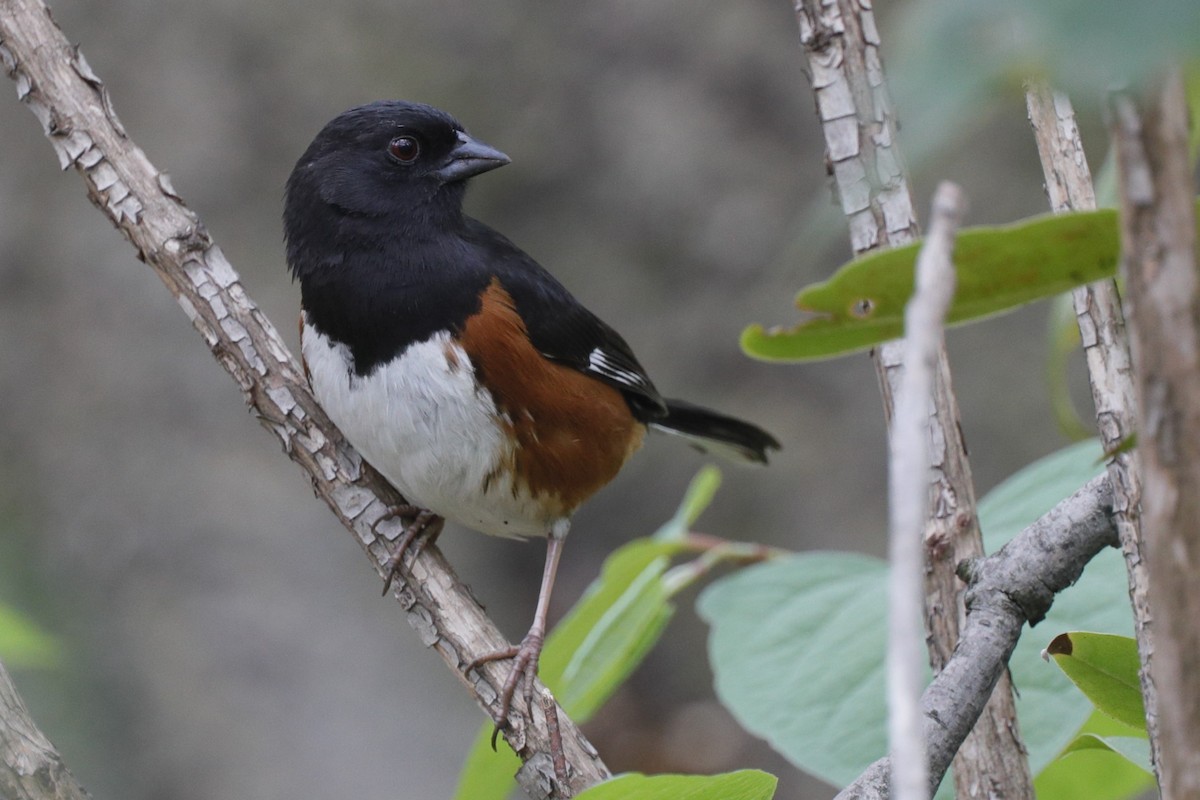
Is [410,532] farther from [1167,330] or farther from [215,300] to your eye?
[1167,330]

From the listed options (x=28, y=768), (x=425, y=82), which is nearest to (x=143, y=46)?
(x=425, y=82)

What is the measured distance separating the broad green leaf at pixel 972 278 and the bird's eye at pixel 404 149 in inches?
66.0

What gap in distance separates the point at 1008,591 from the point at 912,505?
69 cm

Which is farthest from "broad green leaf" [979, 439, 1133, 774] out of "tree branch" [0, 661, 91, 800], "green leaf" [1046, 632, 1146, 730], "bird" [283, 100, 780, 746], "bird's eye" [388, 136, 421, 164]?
"bird's eye" [388, 136, 421, 164]

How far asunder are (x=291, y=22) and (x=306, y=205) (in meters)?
2.90

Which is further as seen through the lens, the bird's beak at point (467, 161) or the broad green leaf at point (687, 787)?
the bird's beak at point (467, 161)

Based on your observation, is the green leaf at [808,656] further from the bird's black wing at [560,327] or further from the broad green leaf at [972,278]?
the broad green leaf at [972,278]

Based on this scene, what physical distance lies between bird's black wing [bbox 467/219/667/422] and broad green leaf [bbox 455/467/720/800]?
598mm

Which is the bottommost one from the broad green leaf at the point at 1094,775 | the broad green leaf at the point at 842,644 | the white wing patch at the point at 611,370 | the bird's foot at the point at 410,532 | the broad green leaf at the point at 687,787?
the broad green leaf at the point at 1094,775

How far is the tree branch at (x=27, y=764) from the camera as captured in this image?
1028 millimetres

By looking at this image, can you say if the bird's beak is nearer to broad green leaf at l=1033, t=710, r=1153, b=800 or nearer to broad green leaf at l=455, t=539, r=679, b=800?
broad green leaf at l=455, t=539, r=679, b=800

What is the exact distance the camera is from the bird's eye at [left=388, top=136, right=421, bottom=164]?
235 centimetres

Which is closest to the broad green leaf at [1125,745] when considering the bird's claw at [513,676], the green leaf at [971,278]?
the green leaf at [971,278]

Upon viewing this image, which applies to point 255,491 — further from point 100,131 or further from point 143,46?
point 100,131
